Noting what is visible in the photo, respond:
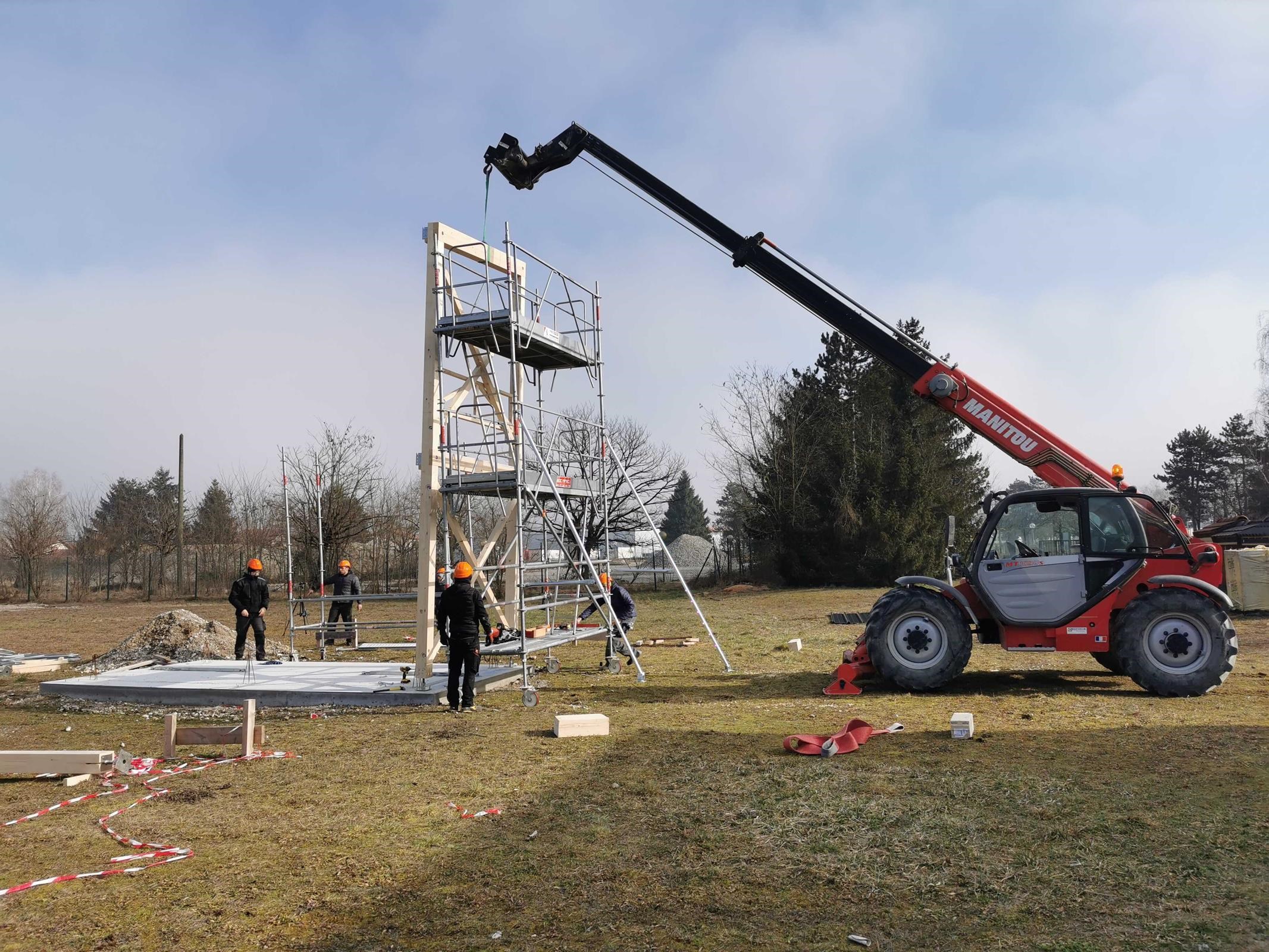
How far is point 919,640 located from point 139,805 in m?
8.27

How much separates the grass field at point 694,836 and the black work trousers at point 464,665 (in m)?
0.27

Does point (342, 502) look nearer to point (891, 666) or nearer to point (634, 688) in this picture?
point (634, 688)

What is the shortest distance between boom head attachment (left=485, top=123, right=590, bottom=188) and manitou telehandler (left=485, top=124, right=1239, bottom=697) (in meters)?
7.48

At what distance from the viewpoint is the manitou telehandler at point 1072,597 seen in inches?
413

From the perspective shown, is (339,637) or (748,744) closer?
(748,744)

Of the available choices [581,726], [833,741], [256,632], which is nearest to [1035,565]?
[833,741]

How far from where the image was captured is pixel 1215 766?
7.28 meters

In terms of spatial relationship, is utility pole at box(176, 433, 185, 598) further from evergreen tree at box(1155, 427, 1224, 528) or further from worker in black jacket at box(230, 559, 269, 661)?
evergreen tree at box(1155, 427, 1224, 528)

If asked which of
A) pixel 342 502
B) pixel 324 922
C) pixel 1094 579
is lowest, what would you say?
pixel 324 922

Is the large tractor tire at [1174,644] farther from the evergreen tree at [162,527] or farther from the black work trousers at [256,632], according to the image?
the evergreen tree at [162,527]

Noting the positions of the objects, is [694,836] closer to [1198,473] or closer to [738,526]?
[738,526]

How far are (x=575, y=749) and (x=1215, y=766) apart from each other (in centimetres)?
524

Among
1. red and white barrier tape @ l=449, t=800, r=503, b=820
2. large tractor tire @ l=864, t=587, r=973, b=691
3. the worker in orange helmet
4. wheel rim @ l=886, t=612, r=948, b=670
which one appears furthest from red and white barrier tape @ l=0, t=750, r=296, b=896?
wheel rim @ l=886, t=612, r=948, b=670

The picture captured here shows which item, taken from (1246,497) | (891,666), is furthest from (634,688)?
(1246,497)
